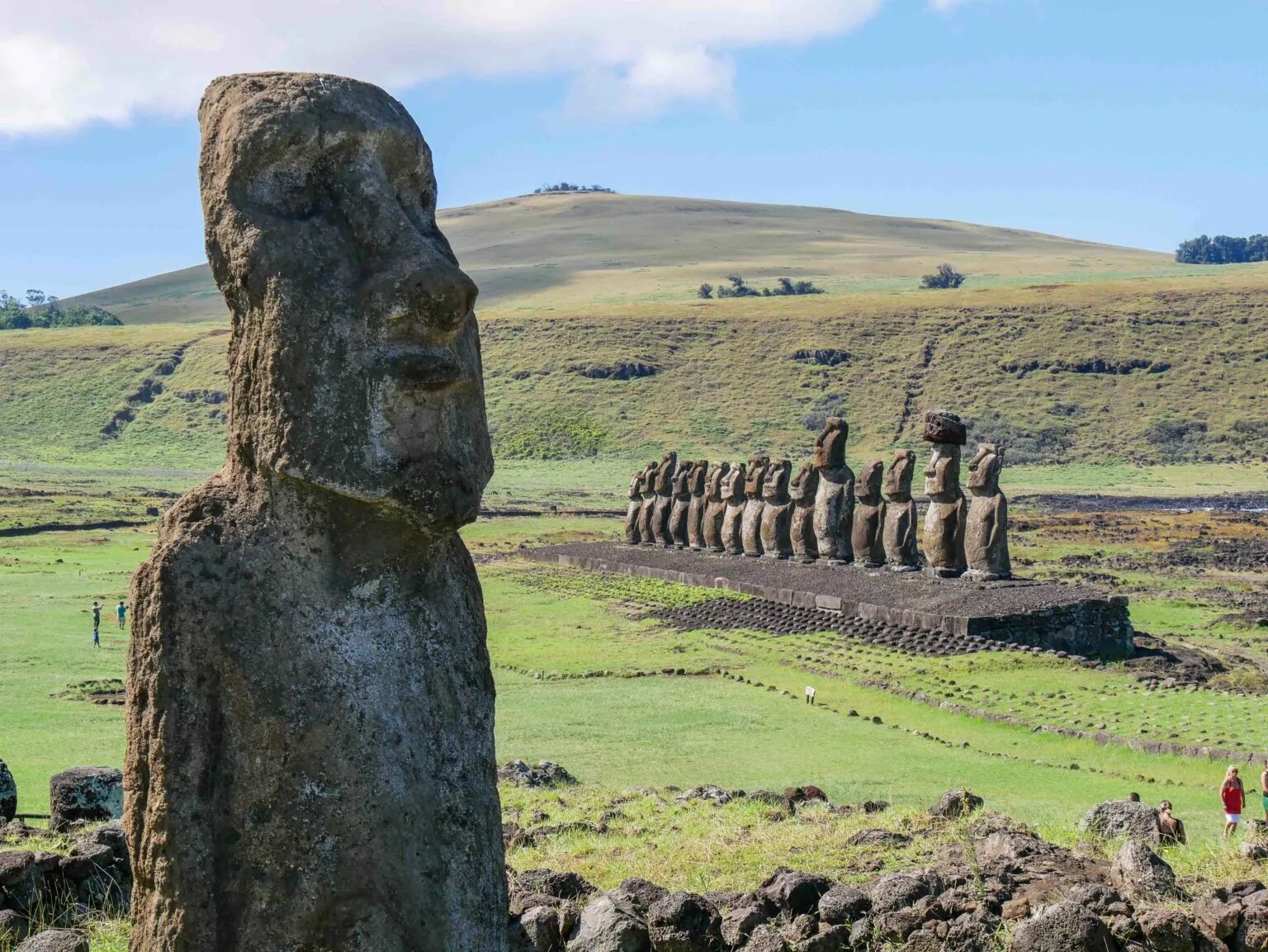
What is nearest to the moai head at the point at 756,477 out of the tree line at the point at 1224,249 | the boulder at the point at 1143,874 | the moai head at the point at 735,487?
the moai head at the point at 735,487

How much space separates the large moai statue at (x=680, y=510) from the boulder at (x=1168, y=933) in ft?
108

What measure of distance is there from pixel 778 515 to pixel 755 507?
4.43 feet

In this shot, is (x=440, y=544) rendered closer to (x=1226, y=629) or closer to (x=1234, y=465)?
(x=1226, y=629)

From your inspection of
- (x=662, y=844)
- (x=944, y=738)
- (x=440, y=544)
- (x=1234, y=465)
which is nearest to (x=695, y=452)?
(x=1234, y=465)

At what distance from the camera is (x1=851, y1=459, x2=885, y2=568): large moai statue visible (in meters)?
30.7

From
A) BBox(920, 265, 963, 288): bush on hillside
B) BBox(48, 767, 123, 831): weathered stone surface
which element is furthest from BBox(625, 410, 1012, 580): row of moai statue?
BBox(920, 265, 963, 288): bush on hillside

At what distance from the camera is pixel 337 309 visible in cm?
434

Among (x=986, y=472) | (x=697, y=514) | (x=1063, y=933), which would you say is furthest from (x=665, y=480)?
(x=1063, y=933)

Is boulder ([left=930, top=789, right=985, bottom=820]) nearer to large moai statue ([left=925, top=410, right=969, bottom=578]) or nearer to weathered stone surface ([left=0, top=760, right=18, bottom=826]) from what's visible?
weathered stone surface ([left=0, top=760, right=18, bottom=826])

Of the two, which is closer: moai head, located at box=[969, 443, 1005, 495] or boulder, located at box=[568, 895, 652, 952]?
boulder, located at box=[568, 895, 652, 952]

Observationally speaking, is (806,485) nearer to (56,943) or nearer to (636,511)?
(636,511)

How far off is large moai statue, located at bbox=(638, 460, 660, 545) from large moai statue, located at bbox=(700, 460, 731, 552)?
10.2 feet

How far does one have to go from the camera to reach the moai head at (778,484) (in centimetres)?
3456

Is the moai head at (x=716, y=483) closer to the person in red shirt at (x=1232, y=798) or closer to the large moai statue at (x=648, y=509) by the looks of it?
the large moai statue at (x=648, y=509)
